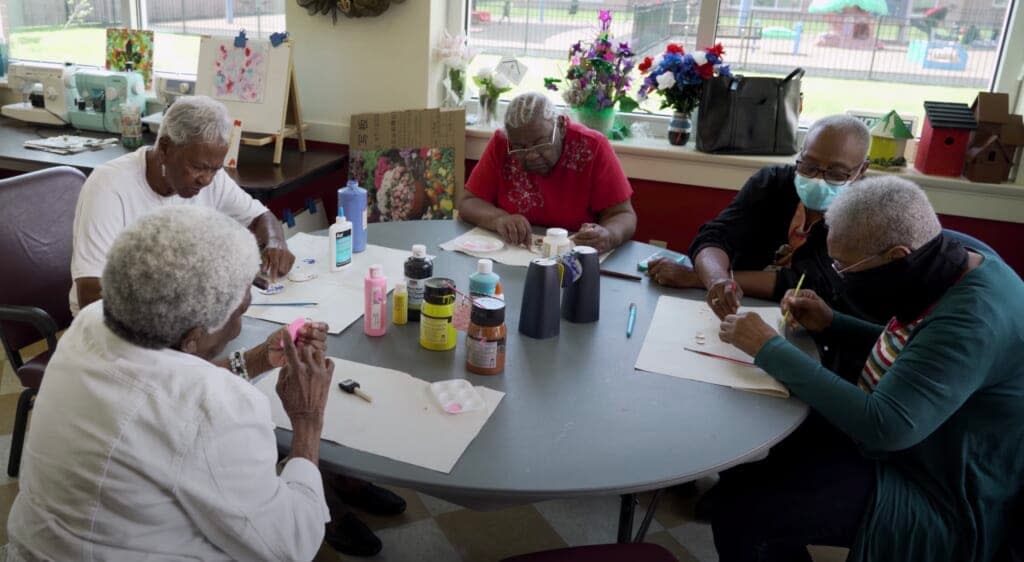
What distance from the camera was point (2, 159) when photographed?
120 inches

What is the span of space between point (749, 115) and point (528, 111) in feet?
3.66

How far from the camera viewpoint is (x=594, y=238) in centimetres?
229

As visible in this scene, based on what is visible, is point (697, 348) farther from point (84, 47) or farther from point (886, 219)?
point (84, 47)

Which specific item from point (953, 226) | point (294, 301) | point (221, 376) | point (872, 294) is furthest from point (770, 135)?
point (221, 376)

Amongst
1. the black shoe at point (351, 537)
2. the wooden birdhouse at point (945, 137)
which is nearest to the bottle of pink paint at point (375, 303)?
the black shoe at point (351, 537)

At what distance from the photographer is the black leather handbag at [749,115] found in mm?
3002

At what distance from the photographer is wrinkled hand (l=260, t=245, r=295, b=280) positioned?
1.97 m

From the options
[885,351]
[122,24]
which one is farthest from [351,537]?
[122,24]

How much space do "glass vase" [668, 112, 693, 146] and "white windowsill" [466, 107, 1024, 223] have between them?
3 centimetres

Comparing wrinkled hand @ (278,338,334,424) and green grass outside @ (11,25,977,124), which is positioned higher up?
green grass outside @ (11,25,977,124)

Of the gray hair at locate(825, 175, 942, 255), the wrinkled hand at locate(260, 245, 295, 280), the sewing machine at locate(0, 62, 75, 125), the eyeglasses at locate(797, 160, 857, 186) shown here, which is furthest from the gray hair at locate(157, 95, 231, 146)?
the sewing machine at locate(0, 62, 75, 125)

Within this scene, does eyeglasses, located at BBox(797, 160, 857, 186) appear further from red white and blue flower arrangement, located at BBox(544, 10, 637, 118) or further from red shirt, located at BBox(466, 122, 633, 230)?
red white and blue flower arrangement, located at BBox(544, 10, 637, 118)

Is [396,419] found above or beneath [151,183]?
beneath

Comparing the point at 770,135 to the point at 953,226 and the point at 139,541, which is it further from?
the point at 139,541
